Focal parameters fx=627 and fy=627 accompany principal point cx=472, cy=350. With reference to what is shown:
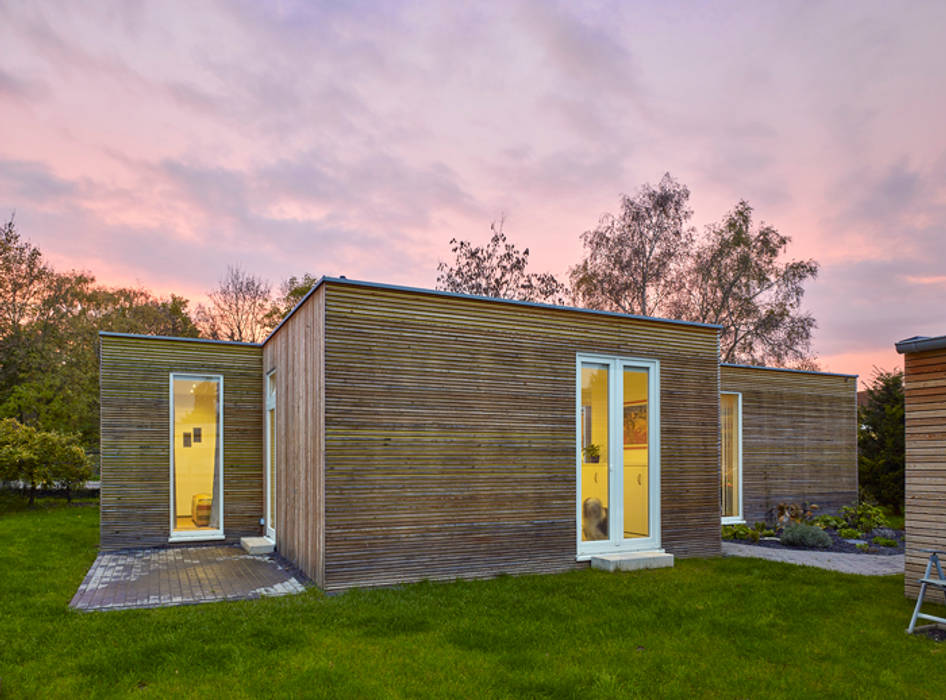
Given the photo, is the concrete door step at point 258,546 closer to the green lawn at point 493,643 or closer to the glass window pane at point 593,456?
the green lawn at point 493,643

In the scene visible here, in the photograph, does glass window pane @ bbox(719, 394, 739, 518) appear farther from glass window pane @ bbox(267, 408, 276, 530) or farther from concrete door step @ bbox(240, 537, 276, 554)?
concrete door step @ bbox(240, 537, 276, 554)

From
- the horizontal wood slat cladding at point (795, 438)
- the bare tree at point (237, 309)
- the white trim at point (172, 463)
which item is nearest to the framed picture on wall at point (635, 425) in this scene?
the horizontal wood slat cladding at point (795, 438)

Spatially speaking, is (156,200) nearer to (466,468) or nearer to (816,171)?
(466,468)

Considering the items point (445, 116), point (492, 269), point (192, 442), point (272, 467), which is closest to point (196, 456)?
point (192, 442)

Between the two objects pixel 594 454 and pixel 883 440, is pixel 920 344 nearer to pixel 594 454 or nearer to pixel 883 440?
pixel 594 454

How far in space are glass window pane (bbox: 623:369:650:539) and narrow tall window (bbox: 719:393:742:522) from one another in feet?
13.6

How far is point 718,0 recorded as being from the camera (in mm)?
9594

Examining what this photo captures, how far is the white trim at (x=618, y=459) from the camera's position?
723 centimetres

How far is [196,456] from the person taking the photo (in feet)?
30.1

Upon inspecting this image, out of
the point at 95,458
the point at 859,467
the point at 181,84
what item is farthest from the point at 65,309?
the point at 859,467

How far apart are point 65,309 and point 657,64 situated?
19.7 meters

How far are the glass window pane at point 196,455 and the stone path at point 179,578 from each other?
2.46 ft

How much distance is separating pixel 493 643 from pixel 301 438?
133 inches

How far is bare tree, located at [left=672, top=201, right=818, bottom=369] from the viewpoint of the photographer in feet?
70.1
